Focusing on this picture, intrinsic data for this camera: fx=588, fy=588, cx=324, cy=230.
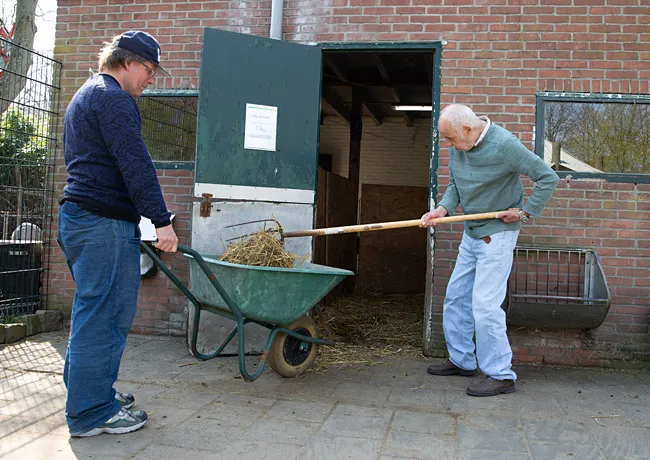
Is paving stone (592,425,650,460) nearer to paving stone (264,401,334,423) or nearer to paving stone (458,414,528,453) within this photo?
paving stone (458,414,528,453)

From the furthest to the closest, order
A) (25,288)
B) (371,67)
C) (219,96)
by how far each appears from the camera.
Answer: (371,67) < (25,288) < (219,96)

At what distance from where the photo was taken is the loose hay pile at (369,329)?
491 centimetres

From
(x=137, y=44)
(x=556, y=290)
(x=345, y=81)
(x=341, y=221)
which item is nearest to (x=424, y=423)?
(x=556, y=290)

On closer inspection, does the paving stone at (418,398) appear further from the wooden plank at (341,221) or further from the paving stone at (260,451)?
the wooden plank at (341,221)

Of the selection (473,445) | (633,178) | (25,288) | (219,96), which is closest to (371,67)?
(219,96)

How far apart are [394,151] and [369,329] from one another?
5.75 metres

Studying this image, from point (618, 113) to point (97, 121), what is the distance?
13.1 ft

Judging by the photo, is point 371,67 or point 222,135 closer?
point 222,135

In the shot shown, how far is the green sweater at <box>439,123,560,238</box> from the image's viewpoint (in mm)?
3732

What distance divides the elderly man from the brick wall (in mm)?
829

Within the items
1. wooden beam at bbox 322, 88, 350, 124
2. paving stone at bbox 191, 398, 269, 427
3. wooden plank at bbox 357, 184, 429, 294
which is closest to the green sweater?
paving stone at bbox 191, 398, 269, 427

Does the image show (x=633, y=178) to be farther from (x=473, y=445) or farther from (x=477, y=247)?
(x=473, y=445)

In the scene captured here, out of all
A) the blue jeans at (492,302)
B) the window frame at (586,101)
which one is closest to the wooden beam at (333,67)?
the window frame at (586,101)

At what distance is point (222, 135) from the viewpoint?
4.65 meters
